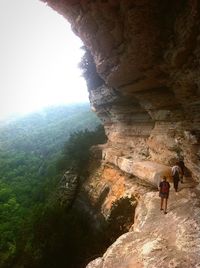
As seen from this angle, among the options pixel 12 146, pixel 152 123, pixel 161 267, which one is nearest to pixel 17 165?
pixel 12 146

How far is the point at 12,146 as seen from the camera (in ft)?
222

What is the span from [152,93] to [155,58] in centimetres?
330

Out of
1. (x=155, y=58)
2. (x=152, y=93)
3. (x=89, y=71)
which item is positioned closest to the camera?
(x=155, y=58)

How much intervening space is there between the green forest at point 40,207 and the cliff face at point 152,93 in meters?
3.28

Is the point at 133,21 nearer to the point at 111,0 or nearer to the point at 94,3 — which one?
the point at 111,0

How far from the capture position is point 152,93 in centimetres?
1593

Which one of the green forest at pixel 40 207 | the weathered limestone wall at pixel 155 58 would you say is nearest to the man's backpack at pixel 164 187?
the weathered limestone wall at pixel 155 58

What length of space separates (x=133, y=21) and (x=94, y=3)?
2.14 m

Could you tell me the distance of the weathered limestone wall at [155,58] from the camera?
11312 mm

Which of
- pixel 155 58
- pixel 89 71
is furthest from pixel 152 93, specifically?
pixel 89 71

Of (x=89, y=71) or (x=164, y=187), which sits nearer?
(x=164, y=187)

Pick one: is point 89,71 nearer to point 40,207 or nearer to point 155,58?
point 40,207

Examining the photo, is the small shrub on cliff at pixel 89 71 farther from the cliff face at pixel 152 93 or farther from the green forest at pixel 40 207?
the green forest at pixel 40 207

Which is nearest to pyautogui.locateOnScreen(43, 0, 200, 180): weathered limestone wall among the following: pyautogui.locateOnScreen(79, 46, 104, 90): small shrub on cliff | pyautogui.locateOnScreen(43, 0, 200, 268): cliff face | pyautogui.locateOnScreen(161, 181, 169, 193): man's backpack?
pyautogui.locateOnScreen(43, 0, 200, 268): cliff face
